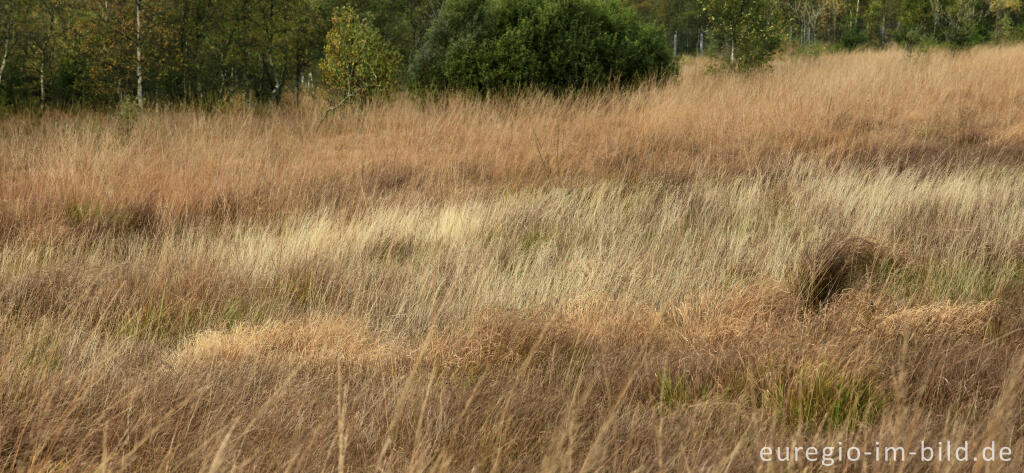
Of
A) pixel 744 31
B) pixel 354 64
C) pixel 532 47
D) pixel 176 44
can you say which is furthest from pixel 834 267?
pixel 176 44

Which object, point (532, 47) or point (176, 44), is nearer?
point (532, 47)

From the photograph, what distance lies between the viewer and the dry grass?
2.35 m

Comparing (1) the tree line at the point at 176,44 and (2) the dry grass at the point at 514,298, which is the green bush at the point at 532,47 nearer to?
(1) the tree line at the point at 176,44

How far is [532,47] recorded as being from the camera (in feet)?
38.4

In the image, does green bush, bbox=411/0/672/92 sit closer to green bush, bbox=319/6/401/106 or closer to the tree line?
the tree line

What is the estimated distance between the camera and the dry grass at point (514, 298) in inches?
92.7

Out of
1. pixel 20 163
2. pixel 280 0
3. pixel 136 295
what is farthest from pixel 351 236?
pixel 280 0

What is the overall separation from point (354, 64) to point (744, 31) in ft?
23.7

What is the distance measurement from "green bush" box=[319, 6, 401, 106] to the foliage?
6447 millimetres

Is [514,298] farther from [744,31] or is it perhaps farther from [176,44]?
[176,44]

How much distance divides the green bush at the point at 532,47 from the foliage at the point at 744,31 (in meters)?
2.48

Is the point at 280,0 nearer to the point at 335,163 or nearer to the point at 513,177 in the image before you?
the point at 335,163

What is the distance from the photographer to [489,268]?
437 centimetres

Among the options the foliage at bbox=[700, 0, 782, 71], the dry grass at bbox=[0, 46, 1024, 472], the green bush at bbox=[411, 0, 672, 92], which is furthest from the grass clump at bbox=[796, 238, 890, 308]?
the foliage at bbox=[700, 0, 782, 71]
